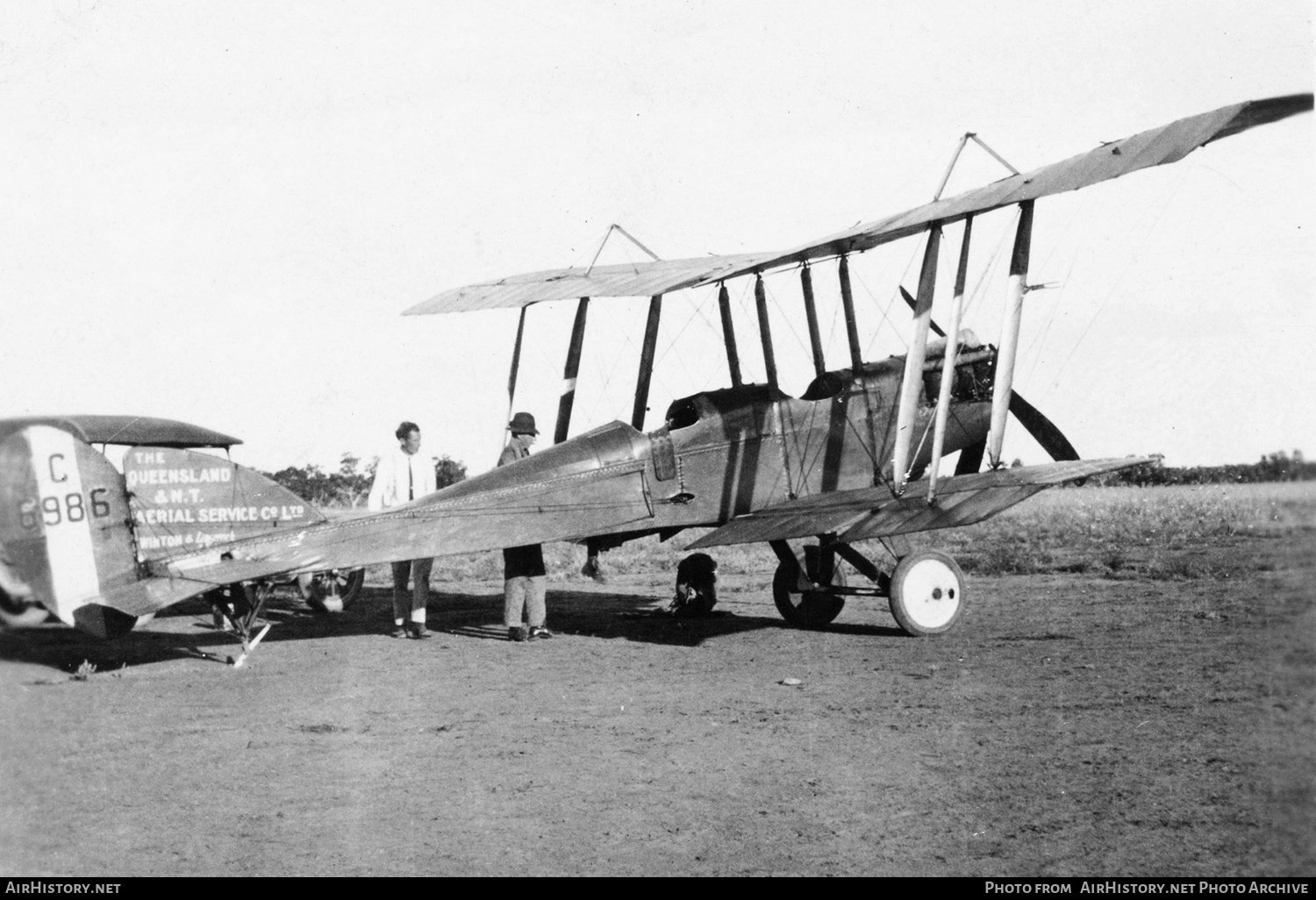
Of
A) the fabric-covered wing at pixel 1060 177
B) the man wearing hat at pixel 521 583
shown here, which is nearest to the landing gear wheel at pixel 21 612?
the man wearing hat at pixel 521 583

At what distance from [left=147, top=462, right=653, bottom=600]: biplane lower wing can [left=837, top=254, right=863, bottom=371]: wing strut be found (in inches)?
104

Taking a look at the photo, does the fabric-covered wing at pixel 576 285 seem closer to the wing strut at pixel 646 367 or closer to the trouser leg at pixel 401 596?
the wing strut at pixel 646 367

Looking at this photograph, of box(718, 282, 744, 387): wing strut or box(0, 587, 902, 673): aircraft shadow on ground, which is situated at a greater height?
box(718, 282, 744, 387): wing strut

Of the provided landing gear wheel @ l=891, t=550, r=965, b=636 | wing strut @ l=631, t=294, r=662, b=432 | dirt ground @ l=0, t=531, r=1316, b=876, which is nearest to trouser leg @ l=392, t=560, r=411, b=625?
dirt ground @ l=0, t=531, r=1316, b=876

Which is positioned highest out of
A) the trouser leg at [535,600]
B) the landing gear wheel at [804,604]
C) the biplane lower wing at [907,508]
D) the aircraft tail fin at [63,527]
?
the aircraft tail fin at [63,527]

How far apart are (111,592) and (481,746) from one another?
3.69 m

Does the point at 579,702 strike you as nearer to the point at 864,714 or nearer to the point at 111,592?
the point at 864,714

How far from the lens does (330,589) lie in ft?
47.3

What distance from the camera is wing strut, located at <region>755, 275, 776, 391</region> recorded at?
37.6 ft

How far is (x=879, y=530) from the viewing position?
970 cm

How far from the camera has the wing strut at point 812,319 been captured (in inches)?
456

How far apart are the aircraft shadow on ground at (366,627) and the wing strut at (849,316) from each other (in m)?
2.68

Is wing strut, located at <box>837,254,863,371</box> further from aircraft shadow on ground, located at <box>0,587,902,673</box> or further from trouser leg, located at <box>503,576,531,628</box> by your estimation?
trouser leg, located at <box>503,576,531,628</box>

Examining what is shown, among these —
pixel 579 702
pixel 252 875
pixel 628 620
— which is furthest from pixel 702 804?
pixel 628 620
